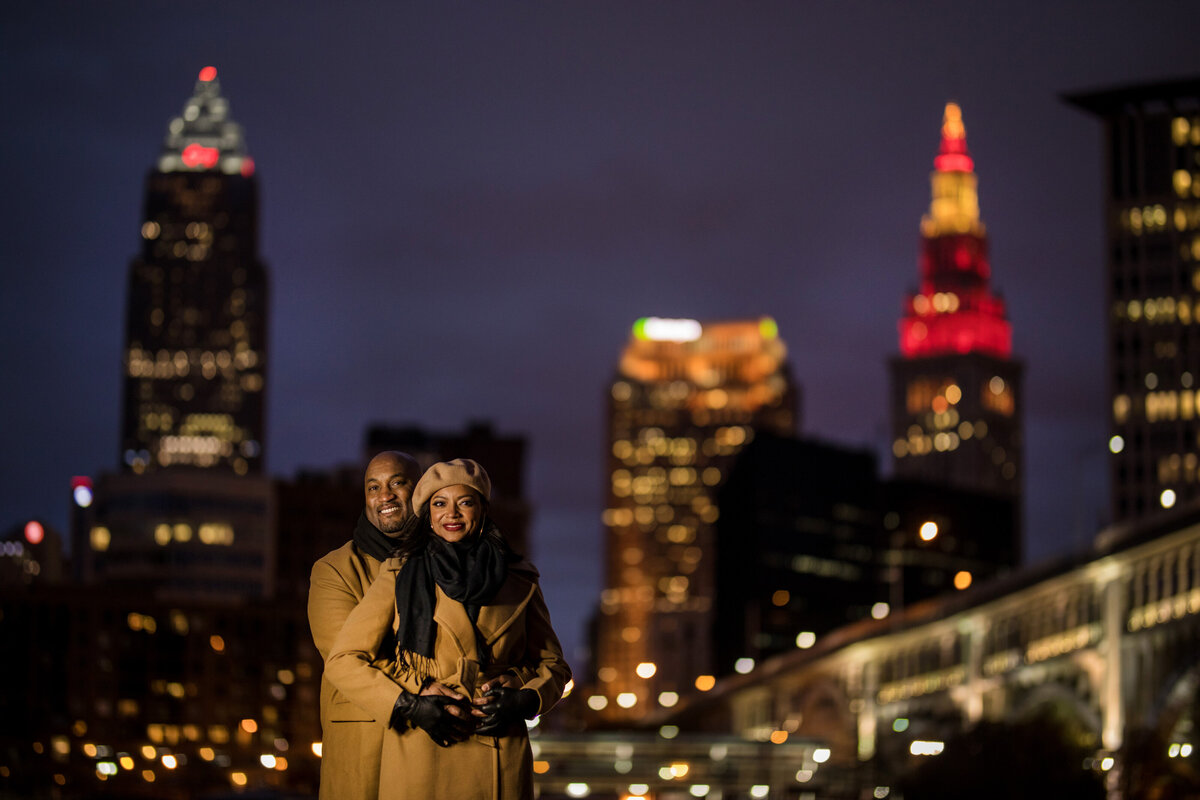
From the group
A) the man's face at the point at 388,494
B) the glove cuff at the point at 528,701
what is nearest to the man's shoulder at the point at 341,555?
the man's face at the point at 388,494

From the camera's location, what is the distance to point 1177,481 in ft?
516

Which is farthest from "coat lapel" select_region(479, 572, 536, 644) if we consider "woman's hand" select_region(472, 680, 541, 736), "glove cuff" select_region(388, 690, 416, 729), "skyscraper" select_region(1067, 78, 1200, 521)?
"skyscraper" select_region(1067, 78, 1200, 521)

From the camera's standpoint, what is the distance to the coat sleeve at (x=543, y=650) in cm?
945

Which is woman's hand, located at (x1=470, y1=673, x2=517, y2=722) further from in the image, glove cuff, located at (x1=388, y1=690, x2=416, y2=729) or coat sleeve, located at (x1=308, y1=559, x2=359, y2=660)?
coat sleeve, located at (x1=308, y1=559, x2=359, y2=660)

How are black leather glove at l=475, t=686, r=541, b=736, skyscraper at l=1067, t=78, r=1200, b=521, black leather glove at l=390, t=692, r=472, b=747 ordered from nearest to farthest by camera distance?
black leather glove at l=390, t=692, r=472, b=747
black leather glove at l=475, t=686, r=541, b=736
skyscraper at l=1067, t=78, r=1200, b=521

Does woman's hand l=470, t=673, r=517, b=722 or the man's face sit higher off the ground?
the man's face

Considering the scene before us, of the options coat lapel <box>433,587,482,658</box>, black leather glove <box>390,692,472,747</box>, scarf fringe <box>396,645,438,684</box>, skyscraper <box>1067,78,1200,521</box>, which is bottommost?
black leather glove <box>390,692,472,747</box>

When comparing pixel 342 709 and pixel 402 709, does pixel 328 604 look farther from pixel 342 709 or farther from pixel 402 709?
pixel 402 709

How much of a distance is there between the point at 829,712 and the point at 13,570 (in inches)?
2557

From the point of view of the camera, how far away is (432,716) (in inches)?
352

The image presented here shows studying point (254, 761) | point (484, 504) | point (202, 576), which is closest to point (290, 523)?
point (202, 576)

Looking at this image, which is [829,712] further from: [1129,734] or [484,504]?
[484,504]

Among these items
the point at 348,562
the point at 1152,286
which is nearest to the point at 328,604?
the point at 348,562

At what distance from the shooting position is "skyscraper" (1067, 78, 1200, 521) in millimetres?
159375
